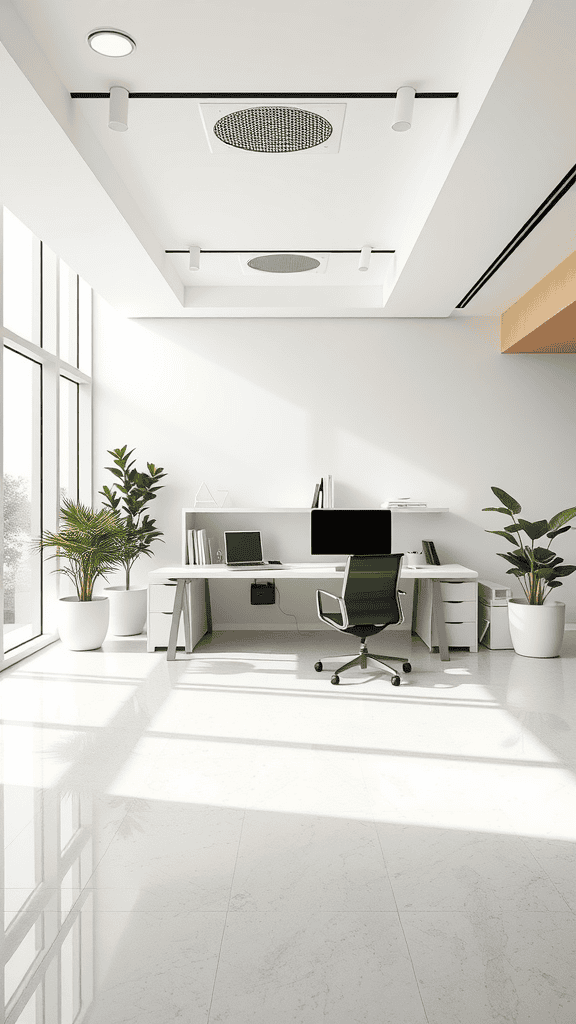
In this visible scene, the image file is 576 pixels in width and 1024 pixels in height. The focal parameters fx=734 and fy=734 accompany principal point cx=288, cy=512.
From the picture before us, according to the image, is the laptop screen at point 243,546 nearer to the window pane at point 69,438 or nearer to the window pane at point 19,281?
the window pane at point 69,438

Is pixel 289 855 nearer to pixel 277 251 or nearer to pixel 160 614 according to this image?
pixel 160 614

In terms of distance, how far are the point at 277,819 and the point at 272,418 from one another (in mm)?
4773

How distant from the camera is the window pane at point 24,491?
6.37 metres

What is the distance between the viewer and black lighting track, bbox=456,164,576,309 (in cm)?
410

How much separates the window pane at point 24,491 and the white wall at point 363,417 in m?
0.94

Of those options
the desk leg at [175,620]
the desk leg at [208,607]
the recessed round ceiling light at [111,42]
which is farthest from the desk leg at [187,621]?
the recessed round ceiling light at [111,42]

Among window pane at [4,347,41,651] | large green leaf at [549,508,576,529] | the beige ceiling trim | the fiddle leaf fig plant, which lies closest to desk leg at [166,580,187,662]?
window pane at [4,347,41,651]

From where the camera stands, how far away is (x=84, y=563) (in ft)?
20.2

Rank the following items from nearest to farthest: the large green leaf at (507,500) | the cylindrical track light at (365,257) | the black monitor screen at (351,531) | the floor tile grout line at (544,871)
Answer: the floor tile grout line at (544,871), the cylindrical track light at (365,257), the large green leaf at (507,500), the black monitor screen at (351,531)

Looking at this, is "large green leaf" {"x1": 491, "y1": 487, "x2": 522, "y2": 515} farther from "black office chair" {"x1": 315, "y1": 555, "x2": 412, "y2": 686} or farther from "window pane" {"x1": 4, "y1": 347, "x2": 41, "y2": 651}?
"window pane" {"x1": 4, "y1": 347, "x2": 41, "y2": 651}

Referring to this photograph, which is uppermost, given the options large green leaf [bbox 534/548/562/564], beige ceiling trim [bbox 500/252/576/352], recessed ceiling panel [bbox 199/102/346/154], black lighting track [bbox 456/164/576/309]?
recessed ceiling panel [bbox 199/102/346/154]

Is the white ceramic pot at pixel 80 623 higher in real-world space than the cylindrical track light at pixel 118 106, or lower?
lower

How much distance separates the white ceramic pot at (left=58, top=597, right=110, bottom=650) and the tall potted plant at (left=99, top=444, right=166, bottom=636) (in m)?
0.63

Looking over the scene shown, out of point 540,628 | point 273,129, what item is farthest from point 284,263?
point 540,628
